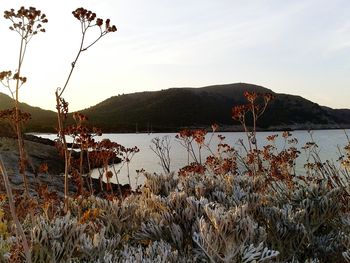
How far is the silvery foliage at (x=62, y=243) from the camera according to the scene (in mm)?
3586

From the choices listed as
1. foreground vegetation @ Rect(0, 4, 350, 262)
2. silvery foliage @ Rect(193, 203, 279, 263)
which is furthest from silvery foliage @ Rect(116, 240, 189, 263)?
silvery foliage @ Rect(193, 203, 279, 263)

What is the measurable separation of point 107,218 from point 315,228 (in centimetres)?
241

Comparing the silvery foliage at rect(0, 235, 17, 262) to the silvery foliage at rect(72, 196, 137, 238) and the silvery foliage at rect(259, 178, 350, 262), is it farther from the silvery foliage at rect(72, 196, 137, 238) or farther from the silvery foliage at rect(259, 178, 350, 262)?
the silvery foliage at rect(259, 178, 350, 262)

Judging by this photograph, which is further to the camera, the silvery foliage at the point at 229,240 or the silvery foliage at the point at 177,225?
the silvery foliage at the point at 177,225

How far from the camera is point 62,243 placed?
3686 millimetres

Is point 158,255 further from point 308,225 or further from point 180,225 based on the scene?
point 308,225

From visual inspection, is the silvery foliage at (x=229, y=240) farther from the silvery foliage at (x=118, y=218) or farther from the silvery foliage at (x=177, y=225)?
the silvery foliage at (x=118, y=218)

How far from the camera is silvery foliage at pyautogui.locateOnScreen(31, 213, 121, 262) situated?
141 inches

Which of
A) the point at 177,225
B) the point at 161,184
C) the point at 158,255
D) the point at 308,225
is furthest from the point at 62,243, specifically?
the point at 161,184

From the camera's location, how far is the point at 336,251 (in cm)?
492

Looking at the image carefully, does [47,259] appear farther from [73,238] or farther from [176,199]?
[176,199]

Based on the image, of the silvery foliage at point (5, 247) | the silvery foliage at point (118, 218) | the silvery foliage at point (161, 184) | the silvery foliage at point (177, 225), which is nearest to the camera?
the silvery foliage at point (5, 247)

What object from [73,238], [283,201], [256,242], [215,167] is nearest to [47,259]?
[73,238]

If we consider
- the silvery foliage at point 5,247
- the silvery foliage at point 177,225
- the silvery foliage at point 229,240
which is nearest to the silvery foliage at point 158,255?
the silvery foliage at point 229,240
